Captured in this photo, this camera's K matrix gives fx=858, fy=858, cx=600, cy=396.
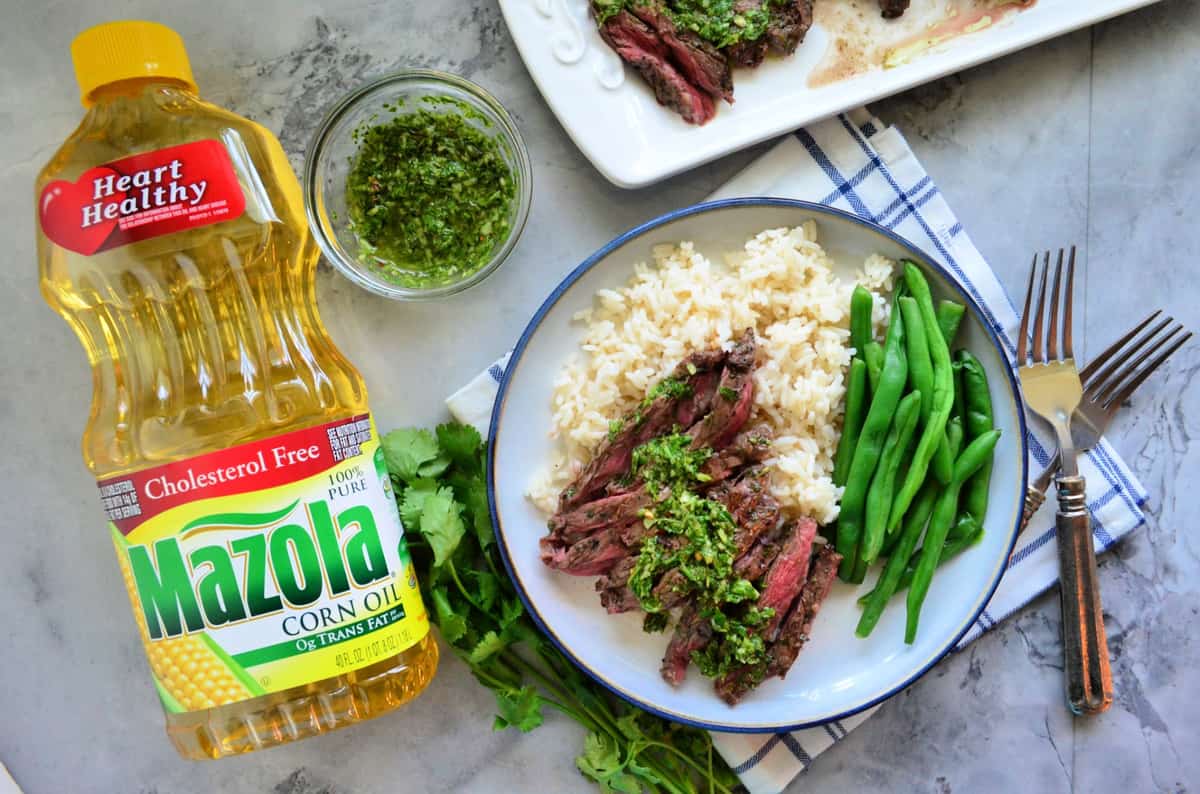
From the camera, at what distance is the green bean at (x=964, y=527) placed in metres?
2.18

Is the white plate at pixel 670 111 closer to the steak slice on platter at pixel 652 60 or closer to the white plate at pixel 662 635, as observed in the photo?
the steak slice on platter at pixel 652 60

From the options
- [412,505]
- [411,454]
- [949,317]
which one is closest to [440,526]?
[412,505]

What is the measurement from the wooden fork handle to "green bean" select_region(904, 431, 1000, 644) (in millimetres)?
295

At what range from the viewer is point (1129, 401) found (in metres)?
2.41

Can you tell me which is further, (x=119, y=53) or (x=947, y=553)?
(x=947, y=553)

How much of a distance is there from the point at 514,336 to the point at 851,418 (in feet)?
2.98

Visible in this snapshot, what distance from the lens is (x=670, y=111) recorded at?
2.26 metres

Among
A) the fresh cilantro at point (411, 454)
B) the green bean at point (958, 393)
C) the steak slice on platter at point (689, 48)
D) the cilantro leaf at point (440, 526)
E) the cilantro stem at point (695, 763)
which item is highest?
the steak slice on platter at point (689, 48)

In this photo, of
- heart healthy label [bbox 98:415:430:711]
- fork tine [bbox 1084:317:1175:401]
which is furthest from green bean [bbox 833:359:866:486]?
heart healthy label [bbox 98:415:430:711]

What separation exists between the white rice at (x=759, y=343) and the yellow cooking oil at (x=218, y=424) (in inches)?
20.9

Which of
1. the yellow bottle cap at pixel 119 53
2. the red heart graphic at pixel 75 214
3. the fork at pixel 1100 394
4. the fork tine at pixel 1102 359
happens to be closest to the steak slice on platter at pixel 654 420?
the fork at pixel 1100 394

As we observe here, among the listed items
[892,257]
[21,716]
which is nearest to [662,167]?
[892,257]

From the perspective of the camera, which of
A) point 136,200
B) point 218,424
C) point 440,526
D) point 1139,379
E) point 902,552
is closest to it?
point 136,200

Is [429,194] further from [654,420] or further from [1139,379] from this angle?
[1139,379]
